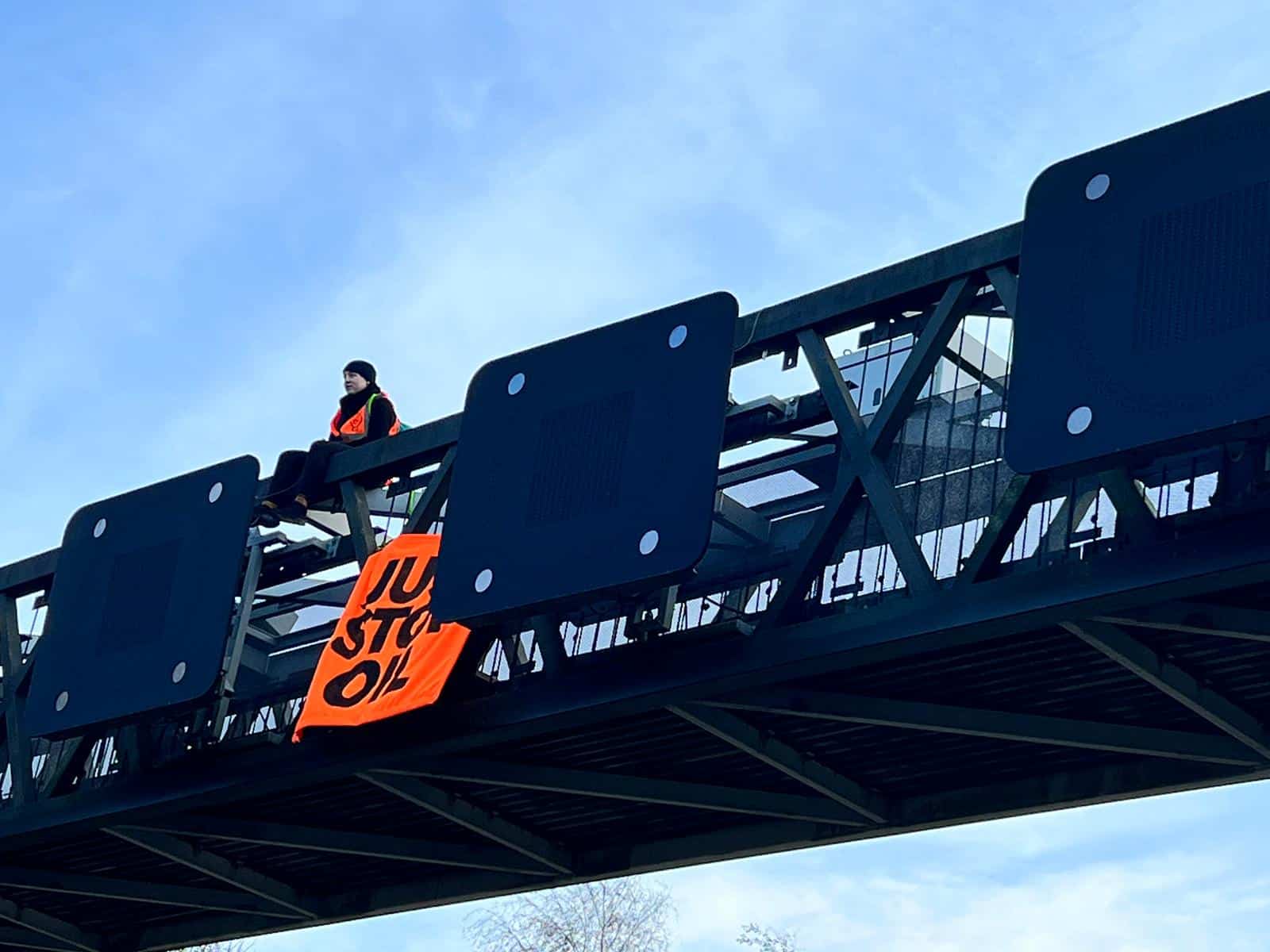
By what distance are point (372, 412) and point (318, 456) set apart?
2.23 ft

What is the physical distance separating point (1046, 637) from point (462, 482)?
464 centimetres

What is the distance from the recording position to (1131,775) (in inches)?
677

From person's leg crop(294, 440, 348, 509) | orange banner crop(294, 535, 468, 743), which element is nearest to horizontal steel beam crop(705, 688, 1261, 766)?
orange banner crop(294, 535, 468, 743)

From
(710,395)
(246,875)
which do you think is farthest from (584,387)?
(246,875)

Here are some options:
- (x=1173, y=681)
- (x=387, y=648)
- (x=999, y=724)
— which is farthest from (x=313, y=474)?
(x=1173, y=681)

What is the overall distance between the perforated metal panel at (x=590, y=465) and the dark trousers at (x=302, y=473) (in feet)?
7.66

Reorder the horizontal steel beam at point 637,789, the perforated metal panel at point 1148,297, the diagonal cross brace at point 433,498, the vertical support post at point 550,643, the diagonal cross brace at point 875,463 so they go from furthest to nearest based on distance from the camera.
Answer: the horizontal steel beam at point 637,789
the diagonal cross brace at point 433,498
the vertical support post at point 550,643
the diagonal cross brace at point 875,463
the perforated metal panel at point 1148,297

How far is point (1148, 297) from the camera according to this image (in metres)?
13.7

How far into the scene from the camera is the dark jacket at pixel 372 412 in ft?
64.1

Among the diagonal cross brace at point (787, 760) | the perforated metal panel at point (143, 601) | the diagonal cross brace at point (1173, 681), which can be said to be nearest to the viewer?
the diagonal cross brace at point (1173, 681)

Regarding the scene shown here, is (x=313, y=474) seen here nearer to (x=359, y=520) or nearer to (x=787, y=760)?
(x=359, y=520)

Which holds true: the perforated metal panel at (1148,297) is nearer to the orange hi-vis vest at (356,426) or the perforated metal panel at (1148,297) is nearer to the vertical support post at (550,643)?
the vertical support post at (550,643)

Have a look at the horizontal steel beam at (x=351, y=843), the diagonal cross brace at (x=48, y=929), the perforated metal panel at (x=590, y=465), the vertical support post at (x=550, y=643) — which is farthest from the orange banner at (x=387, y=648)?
the diagonal cross brace at (x=48, y=929)

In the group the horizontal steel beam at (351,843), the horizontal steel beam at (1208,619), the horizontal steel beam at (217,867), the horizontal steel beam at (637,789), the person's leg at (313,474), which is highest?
the person's leg at (313,474)
